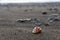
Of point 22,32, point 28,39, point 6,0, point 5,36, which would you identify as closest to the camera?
point 28,39

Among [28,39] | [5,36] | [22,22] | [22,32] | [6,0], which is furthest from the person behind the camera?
[6,0]

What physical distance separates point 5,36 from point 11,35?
437 mm

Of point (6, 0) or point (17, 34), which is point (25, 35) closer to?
point (17, 34)

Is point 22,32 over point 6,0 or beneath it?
over

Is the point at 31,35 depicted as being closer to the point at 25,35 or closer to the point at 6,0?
the point at 25,35

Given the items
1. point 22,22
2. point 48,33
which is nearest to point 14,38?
point 48,33

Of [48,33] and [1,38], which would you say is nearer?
[1,38]

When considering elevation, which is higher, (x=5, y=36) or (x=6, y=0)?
(x=5, y=36)

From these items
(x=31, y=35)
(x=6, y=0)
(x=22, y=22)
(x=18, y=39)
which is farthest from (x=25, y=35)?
(x=6, y=0)

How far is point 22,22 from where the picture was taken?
2427 cm

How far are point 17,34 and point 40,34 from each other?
1438mm

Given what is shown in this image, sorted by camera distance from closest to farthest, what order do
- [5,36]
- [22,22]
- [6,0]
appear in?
[5,36] < [22,22] < [6,0]

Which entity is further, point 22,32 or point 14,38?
point 22,32

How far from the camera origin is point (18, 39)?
15.9 meters
